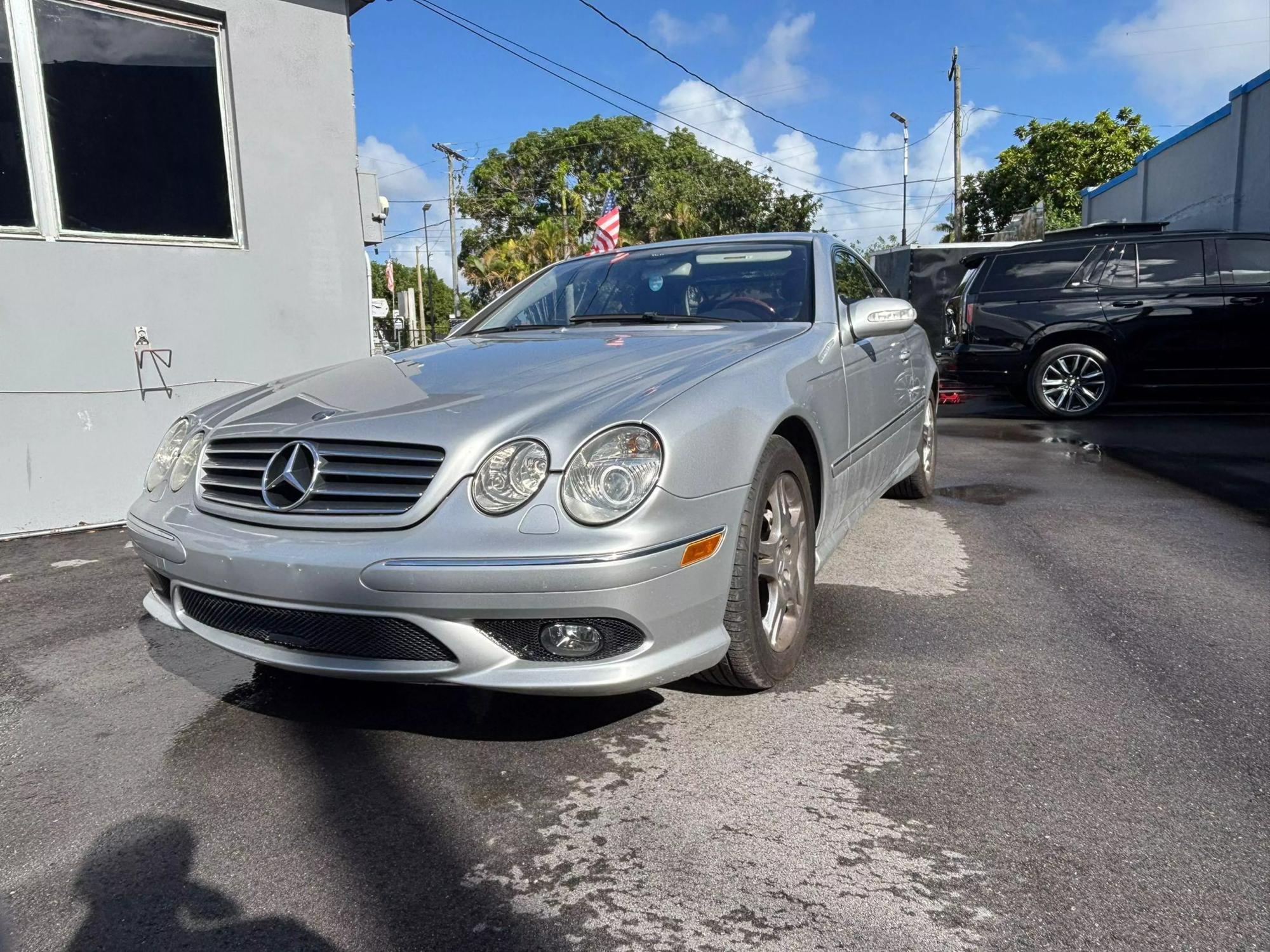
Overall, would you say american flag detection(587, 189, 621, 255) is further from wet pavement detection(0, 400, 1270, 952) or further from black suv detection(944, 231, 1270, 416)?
wet pavement detection(0, 400, 1270, 952)

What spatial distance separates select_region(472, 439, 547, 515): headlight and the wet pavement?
0.74 m

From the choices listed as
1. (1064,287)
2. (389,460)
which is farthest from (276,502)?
(1064,287)

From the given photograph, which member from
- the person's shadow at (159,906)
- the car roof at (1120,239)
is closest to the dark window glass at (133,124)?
the person's shadow at (159,906)

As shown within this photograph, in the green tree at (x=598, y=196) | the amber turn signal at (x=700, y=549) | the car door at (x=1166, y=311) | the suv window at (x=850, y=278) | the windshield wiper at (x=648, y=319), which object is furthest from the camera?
the green tree at (x=598, y=196)

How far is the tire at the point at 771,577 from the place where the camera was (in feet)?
8.52

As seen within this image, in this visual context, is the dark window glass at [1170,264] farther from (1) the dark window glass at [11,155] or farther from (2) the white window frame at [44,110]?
(1) the dark window glass at [11,155]

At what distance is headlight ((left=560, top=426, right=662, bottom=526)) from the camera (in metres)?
2.27

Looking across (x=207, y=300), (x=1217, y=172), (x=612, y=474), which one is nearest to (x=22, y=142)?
(x=207, y=300)

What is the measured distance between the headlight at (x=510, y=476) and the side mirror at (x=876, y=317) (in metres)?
1.79

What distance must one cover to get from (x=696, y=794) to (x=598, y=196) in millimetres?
40530

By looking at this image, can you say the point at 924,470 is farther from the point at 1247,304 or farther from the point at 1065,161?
the point at 1065,161

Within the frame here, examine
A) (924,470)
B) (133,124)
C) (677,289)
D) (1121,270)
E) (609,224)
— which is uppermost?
(609,224)

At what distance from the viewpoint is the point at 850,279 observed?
4.47 m

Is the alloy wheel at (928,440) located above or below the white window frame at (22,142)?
below
